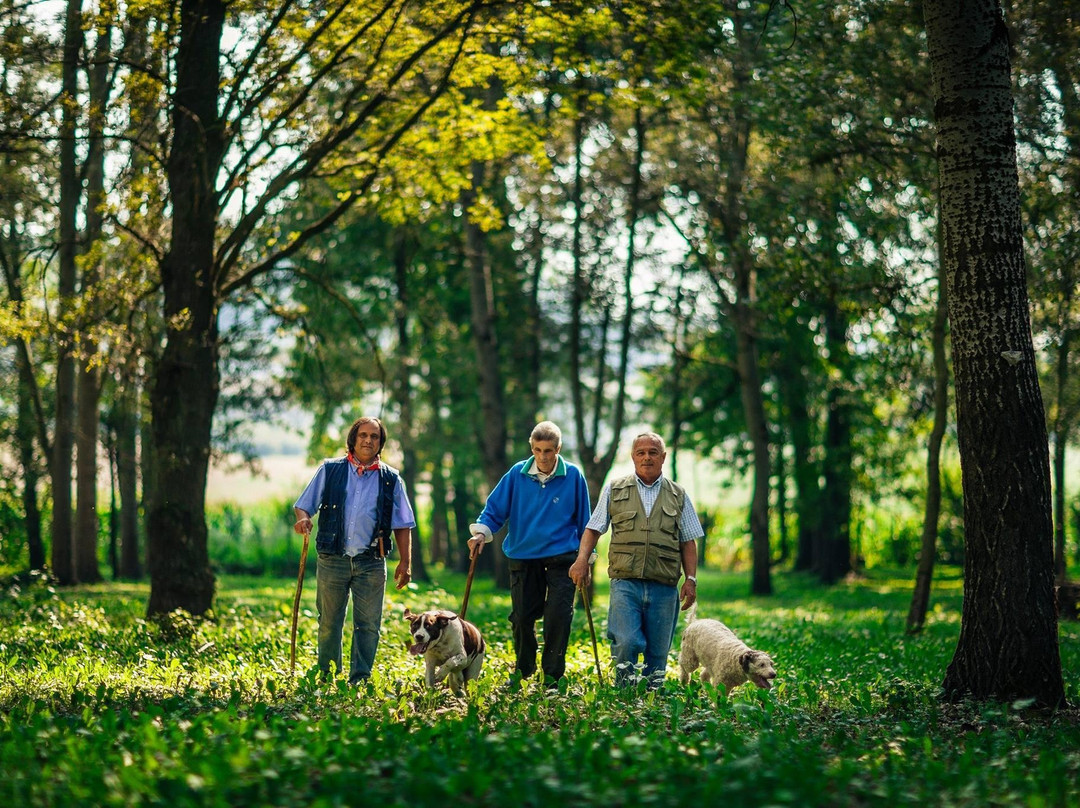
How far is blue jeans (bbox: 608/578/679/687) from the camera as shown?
28.9 ft

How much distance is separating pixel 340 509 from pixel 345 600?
2.58ft

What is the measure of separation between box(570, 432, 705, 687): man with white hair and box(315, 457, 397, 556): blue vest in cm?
165

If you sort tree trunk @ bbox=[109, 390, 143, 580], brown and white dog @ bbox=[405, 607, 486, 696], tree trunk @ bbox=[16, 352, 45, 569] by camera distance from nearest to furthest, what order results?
brown and white dog @ bbox=[405, 607, 486, 696], tree trunk @ bbox=[16, 352, 45, 569], tree trunk @ bbox=[109, 390, 143, 580]

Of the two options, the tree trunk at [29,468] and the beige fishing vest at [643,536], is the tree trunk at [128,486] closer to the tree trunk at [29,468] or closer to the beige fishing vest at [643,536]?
the tree trunk at [29,468]

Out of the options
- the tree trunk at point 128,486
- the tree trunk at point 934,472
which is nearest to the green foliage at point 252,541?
the tree trunk at point 128,486

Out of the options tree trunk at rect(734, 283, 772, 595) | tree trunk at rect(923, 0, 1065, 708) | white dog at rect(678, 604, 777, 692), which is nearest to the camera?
tree trunk at rect(923, 0, 1065, 708)

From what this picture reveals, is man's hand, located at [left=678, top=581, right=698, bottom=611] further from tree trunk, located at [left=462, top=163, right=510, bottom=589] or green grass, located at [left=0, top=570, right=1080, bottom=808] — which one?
tree trunk, located at [left=462, top=163, right=510, bottom=589]

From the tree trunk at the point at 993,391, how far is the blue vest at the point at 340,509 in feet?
15.0

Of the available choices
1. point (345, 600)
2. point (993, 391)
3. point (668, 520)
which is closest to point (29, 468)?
point (345, 600)

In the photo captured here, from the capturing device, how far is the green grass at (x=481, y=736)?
492cm

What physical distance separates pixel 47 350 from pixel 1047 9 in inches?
702

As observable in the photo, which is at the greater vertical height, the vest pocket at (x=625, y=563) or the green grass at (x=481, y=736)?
the vest pocket at (x=625, y=563)

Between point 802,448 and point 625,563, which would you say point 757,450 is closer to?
point 802,448

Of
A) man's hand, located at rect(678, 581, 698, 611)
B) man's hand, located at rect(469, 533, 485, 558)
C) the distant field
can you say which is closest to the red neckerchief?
man's hand, located at rect(469, 533, 485, 558)
